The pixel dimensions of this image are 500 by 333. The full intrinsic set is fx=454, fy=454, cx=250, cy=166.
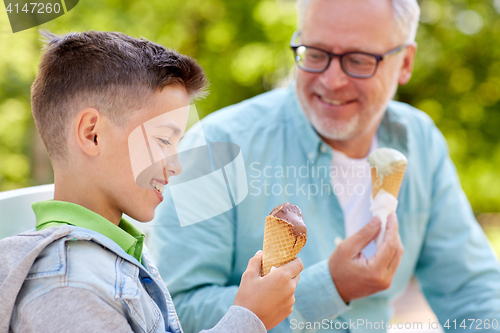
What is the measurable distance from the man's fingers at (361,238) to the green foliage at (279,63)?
3.38m

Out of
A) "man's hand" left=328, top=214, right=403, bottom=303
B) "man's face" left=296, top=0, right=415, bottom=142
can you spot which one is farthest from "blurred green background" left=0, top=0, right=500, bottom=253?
"man's hand" left=328, top=214, right=403, bottom=303

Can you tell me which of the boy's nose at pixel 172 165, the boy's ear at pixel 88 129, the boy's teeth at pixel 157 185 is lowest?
the boy's teeth at pixel 157 185

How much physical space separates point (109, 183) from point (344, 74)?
3.53ft

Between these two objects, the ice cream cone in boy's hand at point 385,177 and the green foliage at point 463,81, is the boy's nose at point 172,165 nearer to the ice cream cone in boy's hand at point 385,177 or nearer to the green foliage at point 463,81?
the ice cream cone in boy's hand at point 385,177

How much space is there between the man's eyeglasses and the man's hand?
2.02 ft

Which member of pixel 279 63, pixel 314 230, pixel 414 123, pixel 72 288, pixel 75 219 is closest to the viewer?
pixel 72 288

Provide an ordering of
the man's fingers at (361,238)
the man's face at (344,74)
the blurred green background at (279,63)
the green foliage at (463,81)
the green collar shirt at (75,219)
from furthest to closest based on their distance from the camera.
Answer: the green foliage at (463,81), the blurred green background at (279,63), the man's face at (344,74), the man's fingers at (361,238), the green collar shirt at (75,219)

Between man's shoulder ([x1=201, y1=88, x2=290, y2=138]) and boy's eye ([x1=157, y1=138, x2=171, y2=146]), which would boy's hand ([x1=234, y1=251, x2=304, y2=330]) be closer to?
boy's eye ([x1=157, y1=138, x2=171, y2=146])

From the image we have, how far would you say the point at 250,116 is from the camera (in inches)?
72.4

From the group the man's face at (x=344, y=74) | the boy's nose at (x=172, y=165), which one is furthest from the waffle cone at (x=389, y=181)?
the boy's nose at (x=172, y=165)

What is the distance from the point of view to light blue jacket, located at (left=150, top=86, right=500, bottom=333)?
57.2 inches

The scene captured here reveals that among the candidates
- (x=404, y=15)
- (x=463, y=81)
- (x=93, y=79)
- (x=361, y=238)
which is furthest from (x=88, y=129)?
(x=463, y=81)

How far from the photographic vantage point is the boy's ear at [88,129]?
0.94 metres

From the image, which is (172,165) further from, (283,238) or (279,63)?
(279,63)
